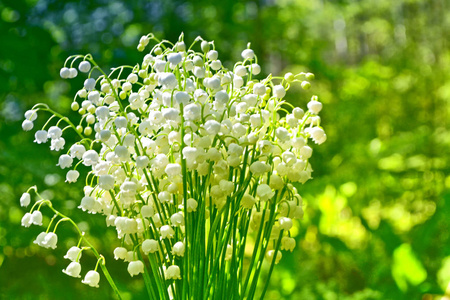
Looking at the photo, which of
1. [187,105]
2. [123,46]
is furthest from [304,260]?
[187,105]

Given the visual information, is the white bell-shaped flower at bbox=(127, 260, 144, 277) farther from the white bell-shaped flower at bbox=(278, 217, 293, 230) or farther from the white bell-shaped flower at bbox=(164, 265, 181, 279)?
the white bell-shaped flower at bbox=(278, 217, 293, 230)

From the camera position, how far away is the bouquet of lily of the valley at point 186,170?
0.52 metres

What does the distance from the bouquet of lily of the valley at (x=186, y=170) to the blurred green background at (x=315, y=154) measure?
0.61 meters

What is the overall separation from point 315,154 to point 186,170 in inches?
109

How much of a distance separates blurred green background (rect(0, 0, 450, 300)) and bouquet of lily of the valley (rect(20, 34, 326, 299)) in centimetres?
61

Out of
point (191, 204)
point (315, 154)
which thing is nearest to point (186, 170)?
point (191, 204)

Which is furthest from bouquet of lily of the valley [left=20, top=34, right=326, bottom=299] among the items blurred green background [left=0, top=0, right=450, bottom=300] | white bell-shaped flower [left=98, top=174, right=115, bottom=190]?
blurred green background [left=0, top=0, right=450, bottom=300]

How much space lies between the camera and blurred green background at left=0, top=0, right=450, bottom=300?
1.65m

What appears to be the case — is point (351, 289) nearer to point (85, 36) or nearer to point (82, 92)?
point (85, 36)

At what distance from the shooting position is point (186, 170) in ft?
1.80

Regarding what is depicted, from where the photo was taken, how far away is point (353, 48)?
313 inches

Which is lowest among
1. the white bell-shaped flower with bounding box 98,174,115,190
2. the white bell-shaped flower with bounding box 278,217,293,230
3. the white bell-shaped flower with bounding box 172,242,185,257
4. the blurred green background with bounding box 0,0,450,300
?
the white bell-shaped flower with bounding box 172,242,185,257

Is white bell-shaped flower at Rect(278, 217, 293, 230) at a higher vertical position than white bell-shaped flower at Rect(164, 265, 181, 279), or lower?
higher

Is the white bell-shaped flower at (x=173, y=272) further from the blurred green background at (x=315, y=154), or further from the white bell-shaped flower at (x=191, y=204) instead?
the blurred green background at (x=315, y=154)
